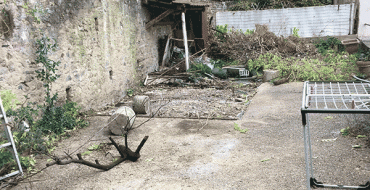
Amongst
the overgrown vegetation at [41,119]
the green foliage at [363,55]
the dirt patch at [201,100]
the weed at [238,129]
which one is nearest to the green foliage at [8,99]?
the overgrown vegetation at [41,119]

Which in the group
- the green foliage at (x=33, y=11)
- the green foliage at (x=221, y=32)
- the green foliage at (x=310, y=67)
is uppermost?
the green foliage at (x=33, y=11)

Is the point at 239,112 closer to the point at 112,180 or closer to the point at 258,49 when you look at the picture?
the point at 112,180

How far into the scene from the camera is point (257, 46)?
11.7 meters

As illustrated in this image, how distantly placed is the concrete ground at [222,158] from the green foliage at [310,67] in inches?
127

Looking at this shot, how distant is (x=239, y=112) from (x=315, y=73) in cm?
370

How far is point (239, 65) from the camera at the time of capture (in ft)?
36.7

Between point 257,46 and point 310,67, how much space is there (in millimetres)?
2817

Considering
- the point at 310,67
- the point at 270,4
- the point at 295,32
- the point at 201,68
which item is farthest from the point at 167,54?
the point at 270,4

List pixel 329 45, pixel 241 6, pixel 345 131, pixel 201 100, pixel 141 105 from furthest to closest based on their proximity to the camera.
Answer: pixel 241 6, pixel 329 45, pixel 201 100, pixel 141 105, pixel 345 131

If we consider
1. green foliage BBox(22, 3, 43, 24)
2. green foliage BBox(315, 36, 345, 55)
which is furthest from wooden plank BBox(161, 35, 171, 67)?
green foliage BBox(22, 3, 43, 24)

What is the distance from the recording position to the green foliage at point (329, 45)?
11828 millimetres

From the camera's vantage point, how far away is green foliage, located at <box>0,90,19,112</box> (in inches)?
179

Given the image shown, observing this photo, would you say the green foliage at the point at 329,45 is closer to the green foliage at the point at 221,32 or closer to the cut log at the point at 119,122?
the green foliage at the point at 221,32

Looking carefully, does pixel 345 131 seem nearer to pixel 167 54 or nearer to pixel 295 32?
pixel 167 54
